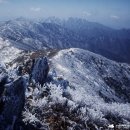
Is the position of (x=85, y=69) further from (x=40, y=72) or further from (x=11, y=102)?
(x=11, y=102)

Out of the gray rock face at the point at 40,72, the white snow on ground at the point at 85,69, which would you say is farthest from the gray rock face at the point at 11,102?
the white snow on ground at the point at 85,69

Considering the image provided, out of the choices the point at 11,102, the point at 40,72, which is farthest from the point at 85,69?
the point at 11,102

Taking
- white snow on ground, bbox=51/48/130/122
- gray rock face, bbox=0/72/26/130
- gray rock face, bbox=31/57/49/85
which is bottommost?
white snow on ground, bbox=51/48/130/122

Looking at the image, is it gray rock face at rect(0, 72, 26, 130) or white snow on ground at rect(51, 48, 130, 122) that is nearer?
gray rock face at rect(0, 72, 26, 130)

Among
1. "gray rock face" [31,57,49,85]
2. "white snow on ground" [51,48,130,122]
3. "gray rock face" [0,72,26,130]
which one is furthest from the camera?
"white snow on ground" [51,48,130,122]

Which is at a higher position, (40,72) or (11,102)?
(11,102)

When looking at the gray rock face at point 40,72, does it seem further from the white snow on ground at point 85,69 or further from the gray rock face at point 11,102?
the white snow on ground at point 85,69

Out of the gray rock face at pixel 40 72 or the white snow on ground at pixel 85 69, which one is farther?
the white snow on ground at pixel 85 69

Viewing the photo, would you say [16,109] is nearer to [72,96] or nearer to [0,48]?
[72,96]

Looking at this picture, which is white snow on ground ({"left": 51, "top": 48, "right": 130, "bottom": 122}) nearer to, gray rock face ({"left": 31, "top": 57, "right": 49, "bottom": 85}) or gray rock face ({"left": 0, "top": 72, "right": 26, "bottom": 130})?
gray rock face ({"left": 31, "top": 57, "right": 49, "bottom": 85})

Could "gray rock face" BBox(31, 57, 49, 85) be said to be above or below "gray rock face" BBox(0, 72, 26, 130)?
below

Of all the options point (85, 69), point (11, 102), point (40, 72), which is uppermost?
point (11, 102)

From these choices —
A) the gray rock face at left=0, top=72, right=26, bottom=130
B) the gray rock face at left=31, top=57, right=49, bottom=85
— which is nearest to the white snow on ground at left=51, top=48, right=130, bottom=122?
the gray rock face at left=31, top=57, right=49, bottom=85
